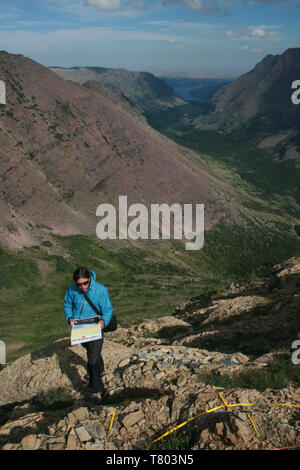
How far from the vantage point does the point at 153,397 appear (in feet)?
24.8

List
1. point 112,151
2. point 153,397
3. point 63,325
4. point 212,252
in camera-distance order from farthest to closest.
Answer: point 112,151
point 212,252
point 63,325
point 153,397

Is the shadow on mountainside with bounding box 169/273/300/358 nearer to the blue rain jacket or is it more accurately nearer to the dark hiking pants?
the dark hiking pants

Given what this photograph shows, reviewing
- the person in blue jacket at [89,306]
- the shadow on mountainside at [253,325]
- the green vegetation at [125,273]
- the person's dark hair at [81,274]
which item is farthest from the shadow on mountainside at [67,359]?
the green vegetation at [125,273]

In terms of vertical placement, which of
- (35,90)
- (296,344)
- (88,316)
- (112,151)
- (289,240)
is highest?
(35,90)

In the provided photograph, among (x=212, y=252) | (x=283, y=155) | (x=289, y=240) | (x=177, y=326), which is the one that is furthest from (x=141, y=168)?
(x=283, y=155)

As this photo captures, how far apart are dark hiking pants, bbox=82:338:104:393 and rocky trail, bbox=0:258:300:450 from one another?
1.32 feet

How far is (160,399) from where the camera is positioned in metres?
7.16

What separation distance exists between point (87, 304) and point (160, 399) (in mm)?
2688

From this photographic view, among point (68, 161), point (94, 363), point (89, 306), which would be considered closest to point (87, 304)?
A: point (89, 306)

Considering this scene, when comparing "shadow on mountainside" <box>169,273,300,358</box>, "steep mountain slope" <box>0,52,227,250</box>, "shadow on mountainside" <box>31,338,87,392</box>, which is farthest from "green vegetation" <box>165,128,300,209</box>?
"shadow on mountainside" <box>31,338,87,392</box>

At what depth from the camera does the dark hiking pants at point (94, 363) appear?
7.93m

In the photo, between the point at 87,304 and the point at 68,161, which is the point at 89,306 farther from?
the point at 68,161

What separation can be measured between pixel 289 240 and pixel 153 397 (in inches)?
3264

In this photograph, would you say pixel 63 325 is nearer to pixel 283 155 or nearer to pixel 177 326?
pixel 177 326
